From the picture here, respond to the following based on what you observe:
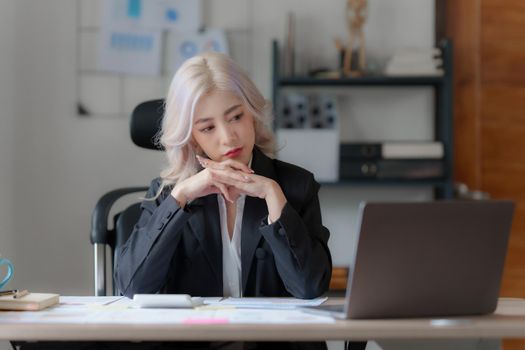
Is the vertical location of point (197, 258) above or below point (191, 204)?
below

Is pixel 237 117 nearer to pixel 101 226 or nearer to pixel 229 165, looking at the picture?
pixel 229 165

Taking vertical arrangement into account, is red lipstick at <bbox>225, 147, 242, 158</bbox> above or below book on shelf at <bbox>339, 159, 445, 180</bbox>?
above

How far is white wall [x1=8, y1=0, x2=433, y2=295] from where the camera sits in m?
3.61

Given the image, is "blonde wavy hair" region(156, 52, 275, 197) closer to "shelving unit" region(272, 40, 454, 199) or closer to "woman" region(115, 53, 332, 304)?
"woman" region(115, 53, 332, 304)

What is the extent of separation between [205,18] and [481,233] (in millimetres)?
2541

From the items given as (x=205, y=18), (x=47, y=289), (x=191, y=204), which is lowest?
(x=47, y=289)

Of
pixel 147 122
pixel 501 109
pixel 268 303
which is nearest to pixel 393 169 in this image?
pixel 501 109

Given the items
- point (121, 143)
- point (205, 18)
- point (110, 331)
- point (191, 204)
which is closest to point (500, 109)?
point (205, 18)

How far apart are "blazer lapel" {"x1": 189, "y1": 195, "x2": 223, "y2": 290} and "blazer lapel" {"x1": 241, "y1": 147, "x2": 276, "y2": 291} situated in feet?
0.20

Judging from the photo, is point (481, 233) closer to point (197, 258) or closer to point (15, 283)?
point (197, 258)

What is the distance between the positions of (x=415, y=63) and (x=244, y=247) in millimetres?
1860

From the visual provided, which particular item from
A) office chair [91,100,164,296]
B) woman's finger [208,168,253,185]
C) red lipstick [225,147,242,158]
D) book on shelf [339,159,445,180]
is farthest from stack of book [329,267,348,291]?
woman's finger [208,168,253,185]

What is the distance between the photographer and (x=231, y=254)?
1.94 metres

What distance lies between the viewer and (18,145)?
3.61 meters
